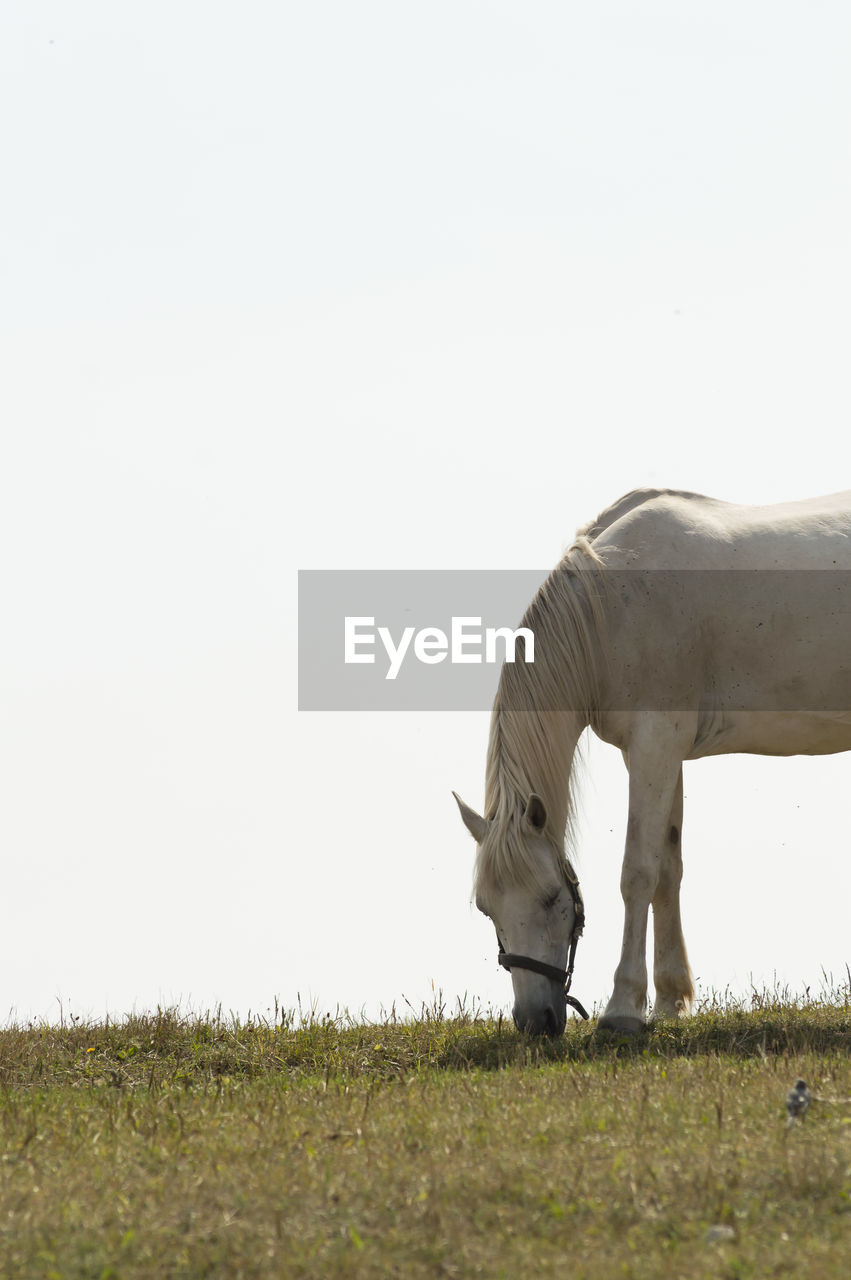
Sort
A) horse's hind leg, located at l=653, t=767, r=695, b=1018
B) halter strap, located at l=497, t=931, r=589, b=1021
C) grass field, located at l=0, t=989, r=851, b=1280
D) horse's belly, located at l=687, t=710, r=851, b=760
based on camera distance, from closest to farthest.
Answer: grass field, located at l=0, t=989, r=851, b=1280 → halter strap, located at l=497, t=931, r=589, b=1021 → horse's belly, located at l=687, t=710, r=851, b=760 → horse's hind leg, located at l=653, t=767, r=695, b=1018

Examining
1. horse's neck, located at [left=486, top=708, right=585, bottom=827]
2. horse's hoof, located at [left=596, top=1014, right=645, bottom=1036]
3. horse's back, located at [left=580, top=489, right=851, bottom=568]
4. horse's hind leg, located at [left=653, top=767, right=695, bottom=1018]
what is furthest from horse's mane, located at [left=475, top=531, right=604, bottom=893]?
horse's hind leg, located at [left=653, top=767, right=695, bottom=1018]

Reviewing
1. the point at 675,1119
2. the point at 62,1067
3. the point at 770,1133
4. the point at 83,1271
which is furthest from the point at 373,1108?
the point at 62,1067

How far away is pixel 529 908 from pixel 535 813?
57 cm

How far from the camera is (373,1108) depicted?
19.6ft

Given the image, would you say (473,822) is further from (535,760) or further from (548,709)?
(548,709)

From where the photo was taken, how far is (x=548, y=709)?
8.59 metres

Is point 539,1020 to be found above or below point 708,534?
below

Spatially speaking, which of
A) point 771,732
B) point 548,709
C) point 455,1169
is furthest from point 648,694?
point 455,1169

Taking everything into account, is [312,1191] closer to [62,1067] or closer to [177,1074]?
[177,1074]

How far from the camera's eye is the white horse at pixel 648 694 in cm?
823

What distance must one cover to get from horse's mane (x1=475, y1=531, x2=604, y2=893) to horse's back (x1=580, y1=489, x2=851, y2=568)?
29 centimetres

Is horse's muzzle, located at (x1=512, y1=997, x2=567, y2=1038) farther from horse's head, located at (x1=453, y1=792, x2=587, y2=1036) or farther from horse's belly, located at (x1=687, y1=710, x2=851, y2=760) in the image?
horse's belly, located at (x1=687, y1=710, x2=851, y2=760)

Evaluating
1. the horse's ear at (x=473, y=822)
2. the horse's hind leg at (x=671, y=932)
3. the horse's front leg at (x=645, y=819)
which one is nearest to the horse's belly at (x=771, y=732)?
the horse's front leg at (x=645, y=819)

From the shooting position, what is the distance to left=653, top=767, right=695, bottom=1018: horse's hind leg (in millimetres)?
9336
